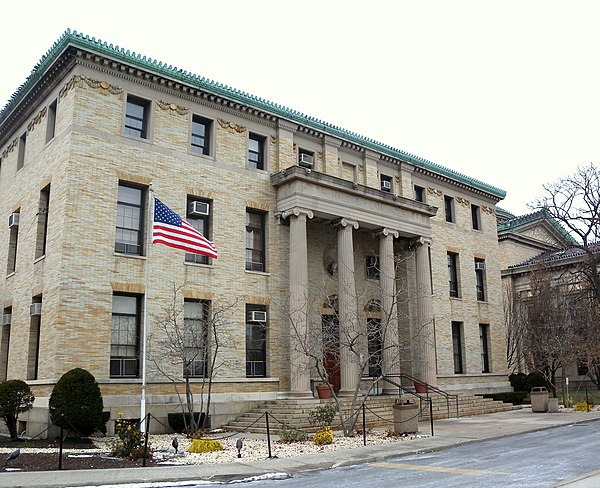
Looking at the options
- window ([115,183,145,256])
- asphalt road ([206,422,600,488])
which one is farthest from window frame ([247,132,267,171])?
asphalt road ([206,422,600,488])

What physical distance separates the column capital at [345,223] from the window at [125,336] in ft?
32.9

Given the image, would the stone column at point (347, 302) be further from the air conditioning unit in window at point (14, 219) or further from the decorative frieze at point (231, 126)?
the air conditioning unit in window at point (14, 219)

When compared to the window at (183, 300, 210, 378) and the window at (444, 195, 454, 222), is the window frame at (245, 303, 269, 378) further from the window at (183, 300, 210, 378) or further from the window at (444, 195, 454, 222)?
the window at (444, 195, 454, 222)

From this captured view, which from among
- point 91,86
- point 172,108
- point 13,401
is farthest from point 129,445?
point 172,108

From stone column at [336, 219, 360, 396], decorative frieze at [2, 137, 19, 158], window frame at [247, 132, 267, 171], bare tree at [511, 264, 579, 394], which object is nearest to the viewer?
stone column at [336, 219, 360, 396]

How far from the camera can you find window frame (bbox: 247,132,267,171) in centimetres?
2777

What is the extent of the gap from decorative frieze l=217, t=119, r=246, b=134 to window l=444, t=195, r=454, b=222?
51.6ft

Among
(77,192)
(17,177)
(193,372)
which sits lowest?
(193,372)

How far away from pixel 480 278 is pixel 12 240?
27443mm

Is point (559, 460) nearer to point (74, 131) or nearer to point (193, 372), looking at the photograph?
point (193, 372)

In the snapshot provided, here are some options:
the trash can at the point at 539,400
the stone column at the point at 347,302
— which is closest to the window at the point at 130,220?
the stone column at the point at 347,302

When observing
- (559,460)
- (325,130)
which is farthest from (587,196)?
(559,460)

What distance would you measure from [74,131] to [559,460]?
1879cm

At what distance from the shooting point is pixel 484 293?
38.9 m
